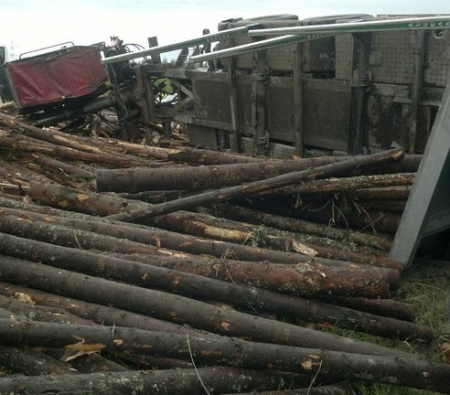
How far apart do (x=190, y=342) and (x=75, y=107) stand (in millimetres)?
9278

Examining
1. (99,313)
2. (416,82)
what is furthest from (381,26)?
(99,313)

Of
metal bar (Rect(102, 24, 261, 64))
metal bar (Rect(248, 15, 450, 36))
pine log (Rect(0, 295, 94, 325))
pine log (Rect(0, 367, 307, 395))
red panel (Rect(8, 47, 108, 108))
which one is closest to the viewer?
pine log (Rect(0, 367, 307, 395))

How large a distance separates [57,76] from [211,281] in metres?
8.40

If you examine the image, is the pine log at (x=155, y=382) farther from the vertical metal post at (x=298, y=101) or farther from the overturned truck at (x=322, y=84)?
the vertical metal post at (x=298, y=101)

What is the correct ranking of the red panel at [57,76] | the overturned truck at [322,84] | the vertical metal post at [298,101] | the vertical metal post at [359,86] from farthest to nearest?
the red panel at [57,76], the vertical metal post at [298,101], the vertical metal post at [359,86], the overturned truck at [322,84]

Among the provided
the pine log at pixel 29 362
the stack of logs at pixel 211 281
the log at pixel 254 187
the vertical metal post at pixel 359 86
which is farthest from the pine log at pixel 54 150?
the pine log at pixel 29 362

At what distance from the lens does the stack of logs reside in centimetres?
315

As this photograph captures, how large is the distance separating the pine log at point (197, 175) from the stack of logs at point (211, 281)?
1 centimetres

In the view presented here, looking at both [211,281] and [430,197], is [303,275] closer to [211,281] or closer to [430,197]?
[211,281]

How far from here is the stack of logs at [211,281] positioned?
315cm

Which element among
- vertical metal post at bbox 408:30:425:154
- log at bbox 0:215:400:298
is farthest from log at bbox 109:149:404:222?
vertical metal post at bbox 408:30:425:154

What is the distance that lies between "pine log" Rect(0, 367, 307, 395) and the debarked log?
2.13 ft

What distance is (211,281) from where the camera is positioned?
3809 millimetres

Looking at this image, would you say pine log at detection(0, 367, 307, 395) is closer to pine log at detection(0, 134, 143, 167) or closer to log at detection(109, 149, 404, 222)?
log at detection(109, 149, 404, 222)
